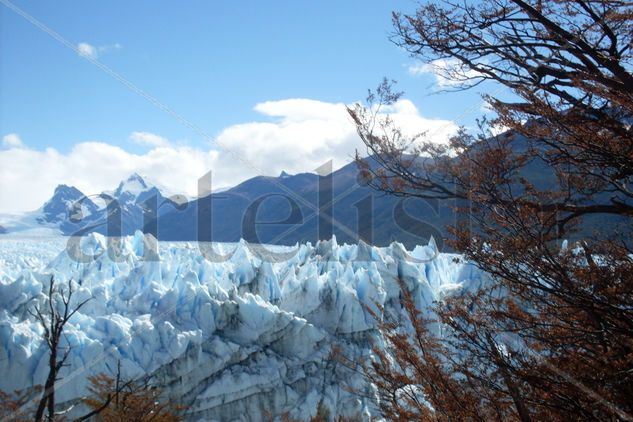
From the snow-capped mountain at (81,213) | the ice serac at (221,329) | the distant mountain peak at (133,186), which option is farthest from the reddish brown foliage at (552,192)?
the distant mountain peak at (133,186)

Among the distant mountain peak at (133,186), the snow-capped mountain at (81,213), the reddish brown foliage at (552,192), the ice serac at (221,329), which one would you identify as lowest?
the ice serac at (221,329)

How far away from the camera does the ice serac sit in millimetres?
16250

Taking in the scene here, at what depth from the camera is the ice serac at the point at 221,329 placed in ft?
53.3

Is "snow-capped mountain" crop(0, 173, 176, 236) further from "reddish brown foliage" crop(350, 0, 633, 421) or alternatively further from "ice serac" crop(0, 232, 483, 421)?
"reddish brown foliage" crop(350, 0, 633, 421)

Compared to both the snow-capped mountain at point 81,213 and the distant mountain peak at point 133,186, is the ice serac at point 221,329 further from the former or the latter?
the distant mountain peak at point 133,186

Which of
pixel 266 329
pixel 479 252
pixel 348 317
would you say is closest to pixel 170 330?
pixel 266 329

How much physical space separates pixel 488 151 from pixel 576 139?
0.91m

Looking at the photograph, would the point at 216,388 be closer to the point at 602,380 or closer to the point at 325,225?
the point at 602,380

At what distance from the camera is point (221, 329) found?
61.3ft

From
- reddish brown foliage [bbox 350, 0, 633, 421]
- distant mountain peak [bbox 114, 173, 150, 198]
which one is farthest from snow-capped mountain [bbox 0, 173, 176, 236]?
reddish brown foliage [bbox 350, 0, 633, 421]

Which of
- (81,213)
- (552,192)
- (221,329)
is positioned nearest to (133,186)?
(81,213)

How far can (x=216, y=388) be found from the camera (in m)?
16.8

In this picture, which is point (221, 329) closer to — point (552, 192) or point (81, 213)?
point (552, 192)

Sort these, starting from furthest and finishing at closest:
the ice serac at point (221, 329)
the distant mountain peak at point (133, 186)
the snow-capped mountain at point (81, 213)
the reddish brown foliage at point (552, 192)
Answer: the distant mountain peak at point (133, 186) < the snow-capped mountain at point (81, 213) < the ice serac at point (221, 329) < the reddish brown foliage at point (552, 192)
